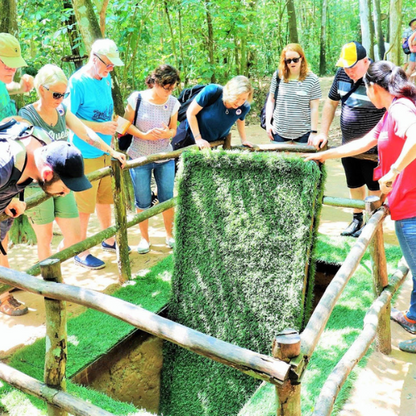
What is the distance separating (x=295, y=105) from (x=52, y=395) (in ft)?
10.5

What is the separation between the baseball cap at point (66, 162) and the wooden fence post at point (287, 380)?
120cm

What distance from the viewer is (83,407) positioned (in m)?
2.00

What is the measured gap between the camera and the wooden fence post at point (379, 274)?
2875 mm

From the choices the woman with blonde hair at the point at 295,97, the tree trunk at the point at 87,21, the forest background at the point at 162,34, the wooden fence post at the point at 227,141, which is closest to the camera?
the woman with blonde hair at the point at 295,97

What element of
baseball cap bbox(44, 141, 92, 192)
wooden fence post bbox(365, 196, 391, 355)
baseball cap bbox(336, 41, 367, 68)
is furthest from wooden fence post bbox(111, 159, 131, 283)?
baseball cap bbox(336, 41, 367, 68)

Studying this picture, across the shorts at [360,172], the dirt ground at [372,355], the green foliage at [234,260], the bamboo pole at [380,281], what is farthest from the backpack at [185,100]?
the bamboo pole at [380,281]

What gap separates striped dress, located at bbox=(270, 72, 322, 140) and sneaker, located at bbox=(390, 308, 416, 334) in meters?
1.87

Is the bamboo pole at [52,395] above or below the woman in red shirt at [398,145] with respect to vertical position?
below

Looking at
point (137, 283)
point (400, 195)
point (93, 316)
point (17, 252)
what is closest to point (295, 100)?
point (400, 195)

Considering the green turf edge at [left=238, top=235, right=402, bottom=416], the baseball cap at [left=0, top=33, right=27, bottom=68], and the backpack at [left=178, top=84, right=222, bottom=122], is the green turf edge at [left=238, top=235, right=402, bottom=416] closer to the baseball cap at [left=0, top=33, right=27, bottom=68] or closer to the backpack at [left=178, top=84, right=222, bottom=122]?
the backpack at [left=178, top=84, right=222, bottom=122]

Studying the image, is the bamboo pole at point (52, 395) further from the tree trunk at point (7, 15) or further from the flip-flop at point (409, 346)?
the tree trunk at point (7, 15)

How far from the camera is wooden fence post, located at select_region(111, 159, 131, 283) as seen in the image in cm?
365

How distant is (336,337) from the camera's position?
3.08 m

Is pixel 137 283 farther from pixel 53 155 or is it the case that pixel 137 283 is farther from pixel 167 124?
pixel 53 155
